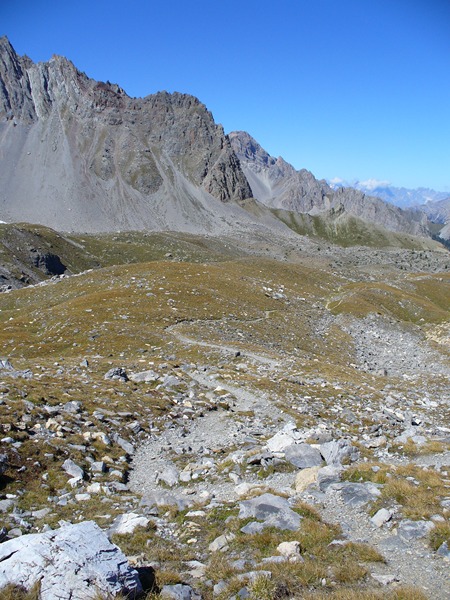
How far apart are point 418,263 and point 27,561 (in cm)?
21142

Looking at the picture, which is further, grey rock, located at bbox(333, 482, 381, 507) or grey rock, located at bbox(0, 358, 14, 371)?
grey rock, located at bbox(0, 358, 14, 371)

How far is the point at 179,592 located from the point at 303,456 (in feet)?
27.4

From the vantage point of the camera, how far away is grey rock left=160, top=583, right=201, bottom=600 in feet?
27.5

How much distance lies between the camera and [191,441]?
19.7m

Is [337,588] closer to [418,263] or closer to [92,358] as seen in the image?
[92,358]

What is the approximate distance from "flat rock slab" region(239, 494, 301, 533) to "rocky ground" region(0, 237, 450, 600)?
0.05m

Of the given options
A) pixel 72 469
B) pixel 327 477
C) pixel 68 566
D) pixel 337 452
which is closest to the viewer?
pixel 68 566

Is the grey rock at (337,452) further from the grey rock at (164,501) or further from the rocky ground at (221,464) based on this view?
the grey rock at (164,501)

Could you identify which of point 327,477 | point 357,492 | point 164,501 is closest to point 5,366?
point 164,501

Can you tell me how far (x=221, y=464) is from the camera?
1609 cm

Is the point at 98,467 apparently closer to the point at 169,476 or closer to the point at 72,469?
the point at 72,469

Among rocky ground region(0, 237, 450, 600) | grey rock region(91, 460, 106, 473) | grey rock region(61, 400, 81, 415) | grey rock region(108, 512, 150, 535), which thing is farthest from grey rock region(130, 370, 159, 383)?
grey rock region(108, 512, 150, 535)

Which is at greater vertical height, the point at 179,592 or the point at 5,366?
the point at 179,592

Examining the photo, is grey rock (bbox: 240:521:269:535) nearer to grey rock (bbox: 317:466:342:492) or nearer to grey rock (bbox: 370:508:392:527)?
grey rock (bbox: 370:508:392:527)
